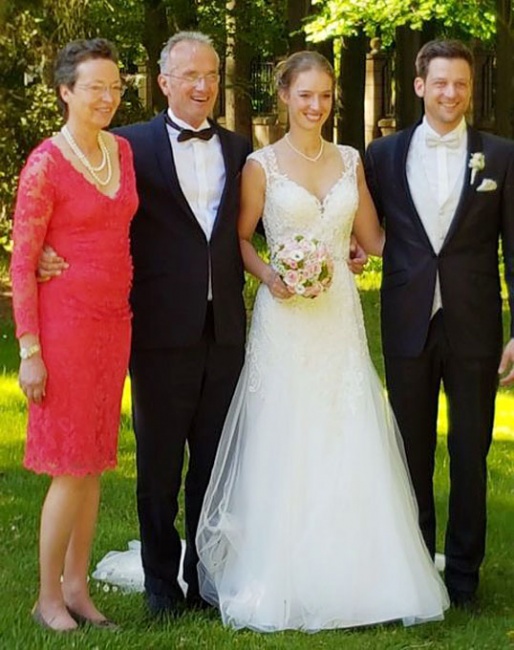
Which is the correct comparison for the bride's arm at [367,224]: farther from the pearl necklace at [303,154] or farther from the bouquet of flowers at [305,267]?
the bouquet of flowers at [305,267]

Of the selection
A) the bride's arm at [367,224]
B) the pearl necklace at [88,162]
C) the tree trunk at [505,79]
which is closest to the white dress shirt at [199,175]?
the pearl necklace at [88,162]

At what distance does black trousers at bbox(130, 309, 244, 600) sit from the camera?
18.0 ft

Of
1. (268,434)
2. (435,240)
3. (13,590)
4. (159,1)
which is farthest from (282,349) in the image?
(159,1)

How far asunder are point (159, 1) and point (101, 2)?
573 cm

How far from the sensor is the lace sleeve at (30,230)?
4.89 m

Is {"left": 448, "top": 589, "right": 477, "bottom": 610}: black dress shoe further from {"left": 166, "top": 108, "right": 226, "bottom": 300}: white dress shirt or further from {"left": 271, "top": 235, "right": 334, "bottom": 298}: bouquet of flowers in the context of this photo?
{"left": 166, "top": 108, "right": 226, "bottom": 300}: white dress shirt

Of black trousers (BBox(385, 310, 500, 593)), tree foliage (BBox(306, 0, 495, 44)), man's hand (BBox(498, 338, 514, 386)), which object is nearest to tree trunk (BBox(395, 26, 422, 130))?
tree foliage (BBox(306, 0, 495, 44))

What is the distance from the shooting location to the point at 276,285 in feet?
18.1

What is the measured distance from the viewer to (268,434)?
5.66 metres

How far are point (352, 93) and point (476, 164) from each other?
17.6m

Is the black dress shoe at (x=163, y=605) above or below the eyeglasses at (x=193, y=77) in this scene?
below

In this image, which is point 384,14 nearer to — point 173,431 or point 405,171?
point 405,171

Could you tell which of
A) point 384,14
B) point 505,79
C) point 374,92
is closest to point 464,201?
point 384,14

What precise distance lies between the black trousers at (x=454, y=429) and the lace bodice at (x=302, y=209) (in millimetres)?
609
